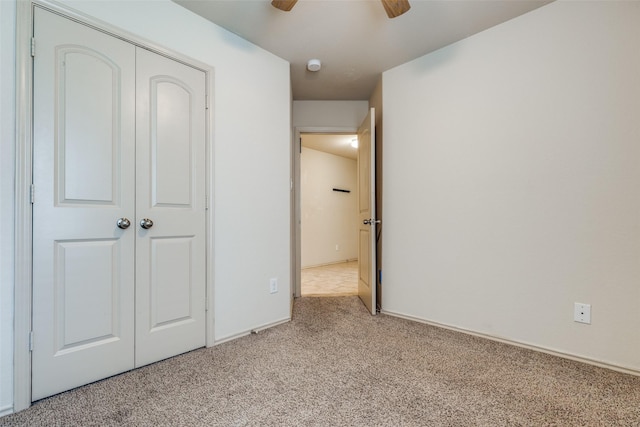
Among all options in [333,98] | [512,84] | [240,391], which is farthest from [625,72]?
[240,391]

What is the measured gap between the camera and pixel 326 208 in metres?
6.14

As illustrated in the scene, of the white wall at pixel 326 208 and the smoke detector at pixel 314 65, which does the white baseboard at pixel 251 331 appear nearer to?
the smoke detector at pixel 314 65

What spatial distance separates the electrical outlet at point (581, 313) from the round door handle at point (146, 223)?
8.79ft

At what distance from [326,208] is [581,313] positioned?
181 inches

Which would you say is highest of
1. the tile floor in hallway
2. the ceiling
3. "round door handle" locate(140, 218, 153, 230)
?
the ceiling

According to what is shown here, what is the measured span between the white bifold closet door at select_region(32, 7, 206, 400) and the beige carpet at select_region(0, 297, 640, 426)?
0.22m

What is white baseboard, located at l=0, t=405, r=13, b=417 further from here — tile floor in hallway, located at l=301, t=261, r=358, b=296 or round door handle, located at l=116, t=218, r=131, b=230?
tile floor in hallway, located at l=301, t=261, r=358, b=296

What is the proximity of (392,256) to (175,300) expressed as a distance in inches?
73.5

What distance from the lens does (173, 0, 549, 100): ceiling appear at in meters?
1.95

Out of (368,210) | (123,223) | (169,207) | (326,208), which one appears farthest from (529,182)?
(326,208)

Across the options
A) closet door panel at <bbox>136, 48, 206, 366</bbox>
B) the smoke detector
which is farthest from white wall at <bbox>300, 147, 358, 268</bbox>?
closet door panel at <bbox>136, 48, 206, 366</bbox>

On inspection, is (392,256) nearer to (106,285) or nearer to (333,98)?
(333,98)

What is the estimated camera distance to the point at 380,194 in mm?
2963

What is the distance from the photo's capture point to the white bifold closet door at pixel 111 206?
1451 millimetres
